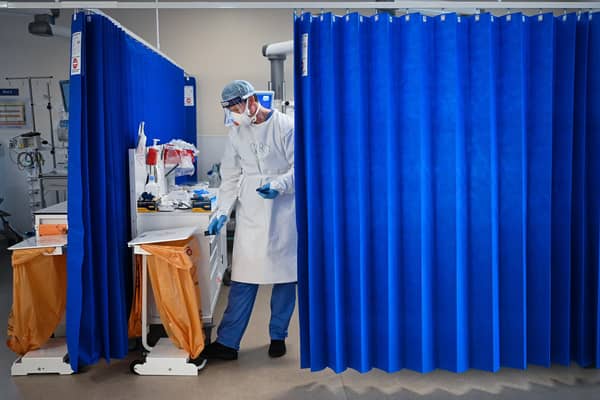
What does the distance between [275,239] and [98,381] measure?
118cm

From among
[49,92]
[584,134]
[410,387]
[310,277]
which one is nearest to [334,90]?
[310,277]

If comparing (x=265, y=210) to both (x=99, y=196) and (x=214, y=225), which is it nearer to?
(x=214, y=225)

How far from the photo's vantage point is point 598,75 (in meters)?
2.46

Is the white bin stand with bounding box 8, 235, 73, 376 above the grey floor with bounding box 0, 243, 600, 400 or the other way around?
above

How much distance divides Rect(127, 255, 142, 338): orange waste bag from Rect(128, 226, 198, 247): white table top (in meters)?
0.18

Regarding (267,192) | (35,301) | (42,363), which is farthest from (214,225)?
(42,363)

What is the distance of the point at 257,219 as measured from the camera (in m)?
2.96

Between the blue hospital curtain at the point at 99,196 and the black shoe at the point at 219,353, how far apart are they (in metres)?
0.45

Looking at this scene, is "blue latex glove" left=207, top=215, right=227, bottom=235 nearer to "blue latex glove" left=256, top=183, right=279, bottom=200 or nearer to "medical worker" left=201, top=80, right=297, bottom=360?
"medical worker" left=201, top=80, right=297, bottom=360

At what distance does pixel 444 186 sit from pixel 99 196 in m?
1.70

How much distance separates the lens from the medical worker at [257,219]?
115 inches

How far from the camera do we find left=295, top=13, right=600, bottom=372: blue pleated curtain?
7.81 ft

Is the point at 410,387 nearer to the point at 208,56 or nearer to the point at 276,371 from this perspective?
the point at 276,371

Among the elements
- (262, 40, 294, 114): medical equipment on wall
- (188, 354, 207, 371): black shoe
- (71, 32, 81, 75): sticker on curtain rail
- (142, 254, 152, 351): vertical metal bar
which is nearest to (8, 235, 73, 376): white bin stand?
(142, 254, 152, 351): vertical metal bar
